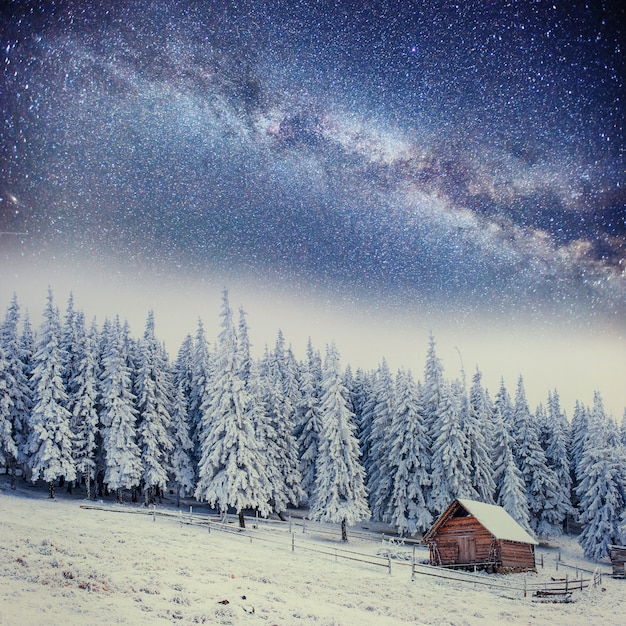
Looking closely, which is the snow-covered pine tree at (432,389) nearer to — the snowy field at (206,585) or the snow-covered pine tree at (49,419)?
the snowy field at (206,585)

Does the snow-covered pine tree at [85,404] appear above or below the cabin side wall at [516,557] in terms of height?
above

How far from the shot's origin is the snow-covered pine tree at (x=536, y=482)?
47.0 m

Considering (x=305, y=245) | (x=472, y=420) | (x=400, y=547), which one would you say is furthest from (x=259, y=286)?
(x=472, y=420)

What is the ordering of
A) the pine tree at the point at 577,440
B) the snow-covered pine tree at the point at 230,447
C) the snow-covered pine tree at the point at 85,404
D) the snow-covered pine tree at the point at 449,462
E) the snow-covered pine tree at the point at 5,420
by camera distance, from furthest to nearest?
the pine tree at the point at 577,440
the snow-covered pine tree at the point at 449,462
the snow-covered pine tree at the point at 85,404
the snow-covered pine tree at the point at 230,447
the snow-covered pine tree at the point at 5,420

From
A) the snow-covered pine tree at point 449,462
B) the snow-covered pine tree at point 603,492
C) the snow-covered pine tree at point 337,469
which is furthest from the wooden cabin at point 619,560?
the snow-covered pine tree at point 337,469

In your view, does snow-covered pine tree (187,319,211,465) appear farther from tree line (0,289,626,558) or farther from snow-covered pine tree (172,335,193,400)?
snow-covered pine tree (172,335,193,400)

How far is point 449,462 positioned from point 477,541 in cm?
747

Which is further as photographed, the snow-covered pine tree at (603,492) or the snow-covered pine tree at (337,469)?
the snow-covered pine tree at (603,492)

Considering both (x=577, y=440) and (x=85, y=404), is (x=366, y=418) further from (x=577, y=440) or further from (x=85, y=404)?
(x=577, y=440)

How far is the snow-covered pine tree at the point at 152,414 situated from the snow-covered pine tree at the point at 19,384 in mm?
6410

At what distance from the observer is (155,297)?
83.1ft

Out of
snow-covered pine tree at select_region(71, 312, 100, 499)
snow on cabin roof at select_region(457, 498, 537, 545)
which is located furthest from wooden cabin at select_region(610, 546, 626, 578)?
snow-covered pine tree at select_region(71, 312, 100, 499)

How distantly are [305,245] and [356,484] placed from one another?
16.2 meters

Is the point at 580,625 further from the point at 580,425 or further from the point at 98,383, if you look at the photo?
the point at 580,425
